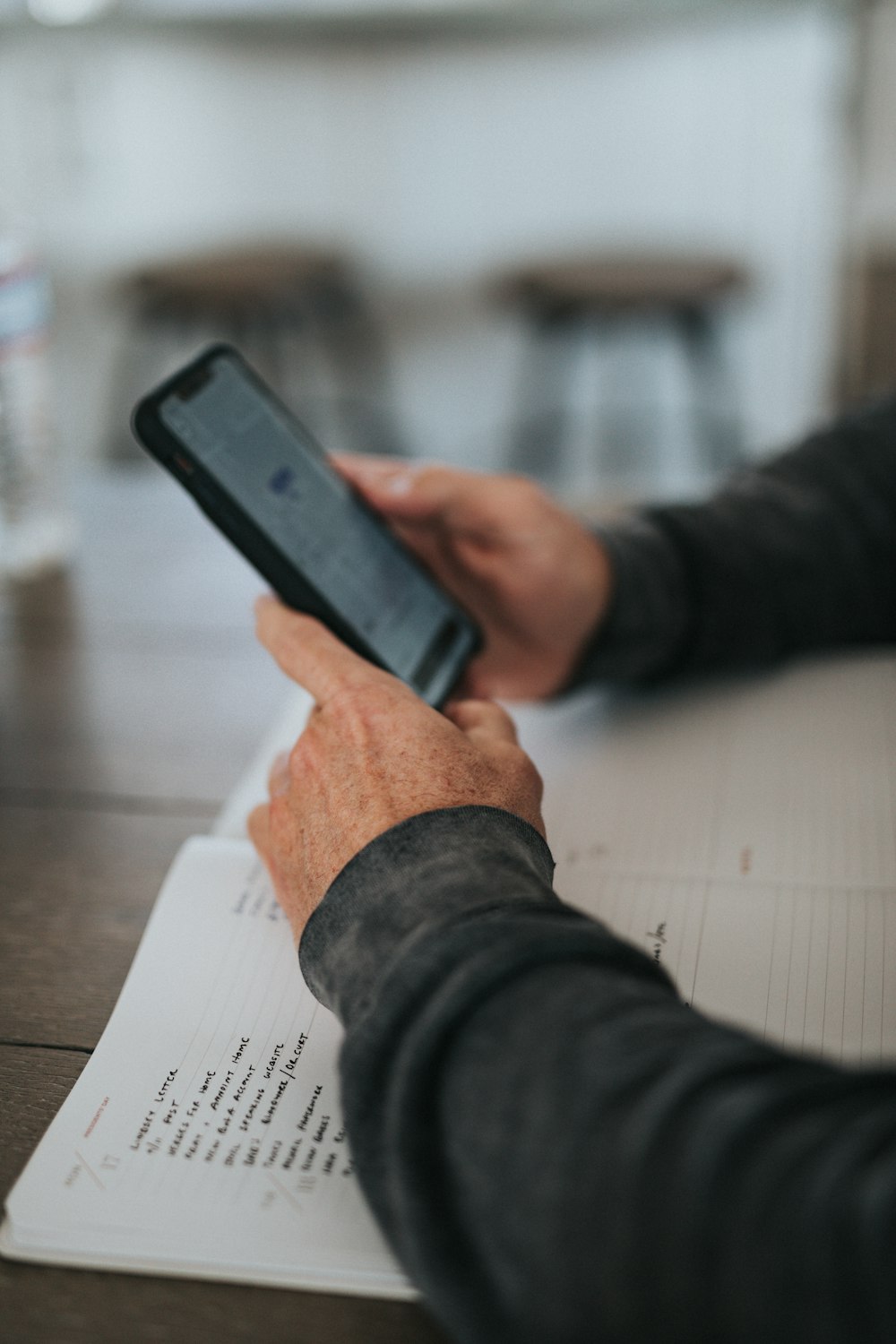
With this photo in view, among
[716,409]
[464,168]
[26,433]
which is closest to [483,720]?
[26,433]

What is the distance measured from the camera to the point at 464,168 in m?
2.42

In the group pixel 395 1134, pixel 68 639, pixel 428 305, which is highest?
pixel 395 1134

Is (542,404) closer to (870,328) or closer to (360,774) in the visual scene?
(870,328)

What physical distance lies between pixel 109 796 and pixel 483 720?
217 mm

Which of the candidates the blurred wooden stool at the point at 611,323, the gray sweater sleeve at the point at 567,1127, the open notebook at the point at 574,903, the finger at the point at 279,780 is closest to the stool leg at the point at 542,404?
the blurred wooden stool at the point at 611,323

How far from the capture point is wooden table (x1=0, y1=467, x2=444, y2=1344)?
341 mm

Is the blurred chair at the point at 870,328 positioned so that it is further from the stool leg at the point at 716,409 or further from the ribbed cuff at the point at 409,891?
the ribbed cuff at the point at 409,891

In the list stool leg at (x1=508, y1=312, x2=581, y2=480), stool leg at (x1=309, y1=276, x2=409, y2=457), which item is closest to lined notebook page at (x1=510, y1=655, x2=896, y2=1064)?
stool leg at (x1=508, y1=312, x2=581, y2=480)

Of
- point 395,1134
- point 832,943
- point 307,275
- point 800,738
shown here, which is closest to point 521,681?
point 800,738

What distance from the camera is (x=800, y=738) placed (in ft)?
2.07

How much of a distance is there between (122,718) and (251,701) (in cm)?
7

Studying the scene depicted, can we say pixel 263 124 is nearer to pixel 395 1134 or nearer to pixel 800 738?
pixel 800 738

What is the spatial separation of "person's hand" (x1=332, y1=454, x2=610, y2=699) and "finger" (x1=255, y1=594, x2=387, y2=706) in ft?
0.48

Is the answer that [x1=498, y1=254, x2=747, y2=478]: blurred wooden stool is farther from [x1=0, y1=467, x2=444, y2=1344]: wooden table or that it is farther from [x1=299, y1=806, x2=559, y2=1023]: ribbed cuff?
[x1=299, y1=806, x2=559, y2=1023]: ribbed cuff
